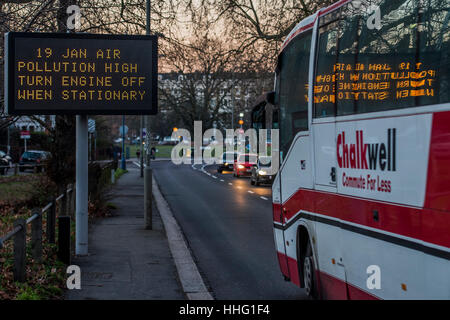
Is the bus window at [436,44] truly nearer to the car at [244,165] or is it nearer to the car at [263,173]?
the car at [263,173]

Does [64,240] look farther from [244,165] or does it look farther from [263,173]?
[244,165]

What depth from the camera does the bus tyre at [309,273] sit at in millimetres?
7930

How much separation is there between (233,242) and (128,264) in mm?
3740

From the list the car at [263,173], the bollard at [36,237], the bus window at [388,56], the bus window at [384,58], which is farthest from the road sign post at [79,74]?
the car at [263,173]

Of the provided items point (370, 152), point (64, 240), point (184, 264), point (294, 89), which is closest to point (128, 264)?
point (184, 264)

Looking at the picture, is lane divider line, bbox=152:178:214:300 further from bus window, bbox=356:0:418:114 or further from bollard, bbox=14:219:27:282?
bus window, bbox=356:0:418:114

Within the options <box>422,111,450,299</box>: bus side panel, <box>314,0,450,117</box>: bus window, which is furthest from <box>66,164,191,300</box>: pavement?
<box>422,111,450,299</box>: bus side panel

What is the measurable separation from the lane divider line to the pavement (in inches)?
1.9

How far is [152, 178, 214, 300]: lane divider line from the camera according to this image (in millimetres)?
9320

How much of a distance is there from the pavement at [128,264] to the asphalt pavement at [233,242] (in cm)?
57

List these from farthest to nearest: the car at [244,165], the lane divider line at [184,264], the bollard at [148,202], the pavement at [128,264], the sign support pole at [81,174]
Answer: the car at [244,165]
the bollard at [148,202]
the sign support pole at [81,174]
the lane divider line at [184,264]
the pavement at [128,264]

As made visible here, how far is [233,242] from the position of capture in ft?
48.4

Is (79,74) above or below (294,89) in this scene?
above
